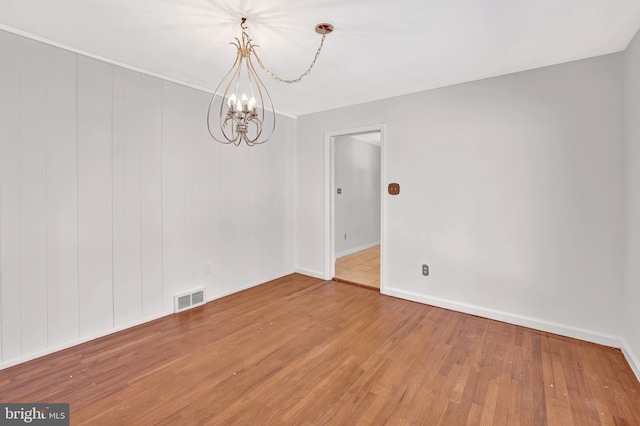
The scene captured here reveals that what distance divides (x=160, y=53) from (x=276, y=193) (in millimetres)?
2241

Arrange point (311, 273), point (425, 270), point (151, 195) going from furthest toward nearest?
1. point (311, 273)
2. point (425, 270)
3. point (151, 195)

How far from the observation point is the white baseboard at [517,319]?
2467mm

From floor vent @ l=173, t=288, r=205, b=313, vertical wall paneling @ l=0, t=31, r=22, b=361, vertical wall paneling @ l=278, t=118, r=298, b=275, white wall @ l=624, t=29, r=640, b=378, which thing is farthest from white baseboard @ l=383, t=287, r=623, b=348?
vertical wall paneling @ l=0, t=31, r=22, b=361

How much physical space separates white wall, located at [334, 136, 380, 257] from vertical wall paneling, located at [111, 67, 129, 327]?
11.3ft

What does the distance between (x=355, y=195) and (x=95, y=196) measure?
460cm

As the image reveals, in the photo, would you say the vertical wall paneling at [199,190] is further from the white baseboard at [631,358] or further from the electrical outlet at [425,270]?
the white baseboard at [631,358]

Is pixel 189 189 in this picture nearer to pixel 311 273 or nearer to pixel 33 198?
pixel 33 198

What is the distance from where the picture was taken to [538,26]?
2047 mm

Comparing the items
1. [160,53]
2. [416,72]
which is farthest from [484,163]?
[160,53]

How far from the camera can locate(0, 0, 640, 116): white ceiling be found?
1.85 meters

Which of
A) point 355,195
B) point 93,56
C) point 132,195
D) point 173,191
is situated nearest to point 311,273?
point 173,191

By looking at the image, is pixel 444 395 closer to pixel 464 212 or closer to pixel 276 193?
pixel 464 212

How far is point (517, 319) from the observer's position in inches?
112

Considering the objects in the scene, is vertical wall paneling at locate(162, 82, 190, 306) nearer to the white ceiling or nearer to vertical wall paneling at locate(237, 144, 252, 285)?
the white ceiling
